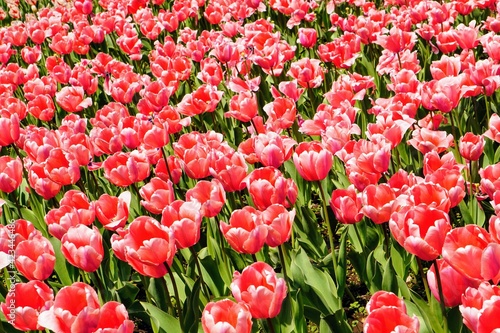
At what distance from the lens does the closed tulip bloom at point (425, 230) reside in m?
2.01

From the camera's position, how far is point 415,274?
10.7 feet

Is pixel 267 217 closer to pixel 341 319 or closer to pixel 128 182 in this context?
pixel 341 319

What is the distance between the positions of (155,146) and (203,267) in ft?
2.61

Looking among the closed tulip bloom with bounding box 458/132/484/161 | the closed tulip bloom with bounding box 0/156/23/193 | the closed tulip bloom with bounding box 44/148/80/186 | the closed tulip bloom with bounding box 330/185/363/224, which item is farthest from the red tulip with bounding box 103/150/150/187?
the closed tulip bloom with bounding box 458/132/484/161

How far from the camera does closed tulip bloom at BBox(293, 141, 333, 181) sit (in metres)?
2.80

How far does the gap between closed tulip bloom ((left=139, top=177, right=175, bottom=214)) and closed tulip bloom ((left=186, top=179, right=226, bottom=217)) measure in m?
0.14

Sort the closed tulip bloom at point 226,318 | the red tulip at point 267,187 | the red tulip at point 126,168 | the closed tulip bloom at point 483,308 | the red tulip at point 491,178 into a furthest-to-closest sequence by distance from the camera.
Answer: the red tulip at point 126,168 → the red tulip at point 267,187 → the red tulip at point 491,178 → the closed tulip bloom at point 226,318 → the closed tulip bloom at point 483,308

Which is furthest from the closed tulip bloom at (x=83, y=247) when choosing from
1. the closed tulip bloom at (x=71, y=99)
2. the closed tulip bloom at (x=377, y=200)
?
the closed tulip bloom at (x=71, y=99)

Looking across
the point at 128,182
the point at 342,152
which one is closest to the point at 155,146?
the point at 128,182

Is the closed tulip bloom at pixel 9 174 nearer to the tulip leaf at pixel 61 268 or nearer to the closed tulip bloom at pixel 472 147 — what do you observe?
the tulip leaf at pixel 61 268

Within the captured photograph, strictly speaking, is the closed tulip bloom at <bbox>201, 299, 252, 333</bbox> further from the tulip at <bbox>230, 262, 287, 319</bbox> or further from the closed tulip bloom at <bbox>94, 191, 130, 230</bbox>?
the closed tulip bloom at <bbox>94, 191, 130, 230</bbox>

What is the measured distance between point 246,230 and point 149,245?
0.40 metres

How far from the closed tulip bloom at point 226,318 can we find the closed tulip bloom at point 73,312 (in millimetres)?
389

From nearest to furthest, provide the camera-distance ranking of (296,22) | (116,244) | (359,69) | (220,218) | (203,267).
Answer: (116,244)
(203,267)
(220,218)
(359,69)
(296,22)
